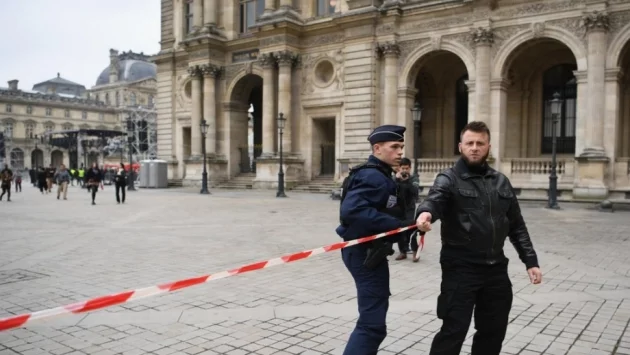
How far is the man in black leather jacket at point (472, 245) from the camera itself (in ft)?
11.0

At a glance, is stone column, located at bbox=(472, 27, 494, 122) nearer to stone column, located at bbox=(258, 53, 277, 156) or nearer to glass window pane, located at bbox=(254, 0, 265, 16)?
stone column, located at bbox=(258, 53, 277, 156)

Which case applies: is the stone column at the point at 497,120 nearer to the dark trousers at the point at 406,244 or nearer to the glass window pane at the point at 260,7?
the dark trousers at the point at 406,244

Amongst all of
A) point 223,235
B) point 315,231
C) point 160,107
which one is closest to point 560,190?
point 315,231

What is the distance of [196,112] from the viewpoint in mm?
32938

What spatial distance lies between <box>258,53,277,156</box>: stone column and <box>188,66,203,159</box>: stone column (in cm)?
536

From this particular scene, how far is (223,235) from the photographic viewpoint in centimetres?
1155

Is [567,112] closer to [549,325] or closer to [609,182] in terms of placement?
[609,182]

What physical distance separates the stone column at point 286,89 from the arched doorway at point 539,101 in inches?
450

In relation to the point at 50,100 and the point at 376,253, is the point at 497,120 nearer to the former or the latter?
the point at 376,253

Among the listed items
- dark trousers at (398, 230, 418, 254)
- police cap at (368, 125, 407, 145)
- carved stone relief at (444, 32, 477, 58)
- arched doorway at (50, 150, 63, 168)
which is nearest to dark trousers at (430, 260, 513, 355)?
police cap at (368, 125, 407, 145)

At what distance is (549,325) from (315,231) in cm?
738

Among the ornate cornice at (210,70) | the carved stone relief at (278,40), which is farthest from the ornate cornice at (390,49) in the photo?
the ornate cornice at (210,70)

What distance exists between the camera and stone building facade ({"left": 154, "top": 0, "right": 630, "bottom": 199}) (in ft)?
65.9

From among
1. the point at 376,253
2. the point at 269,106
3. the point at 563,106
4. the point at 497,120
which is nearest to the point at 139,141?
the point at 269,106
